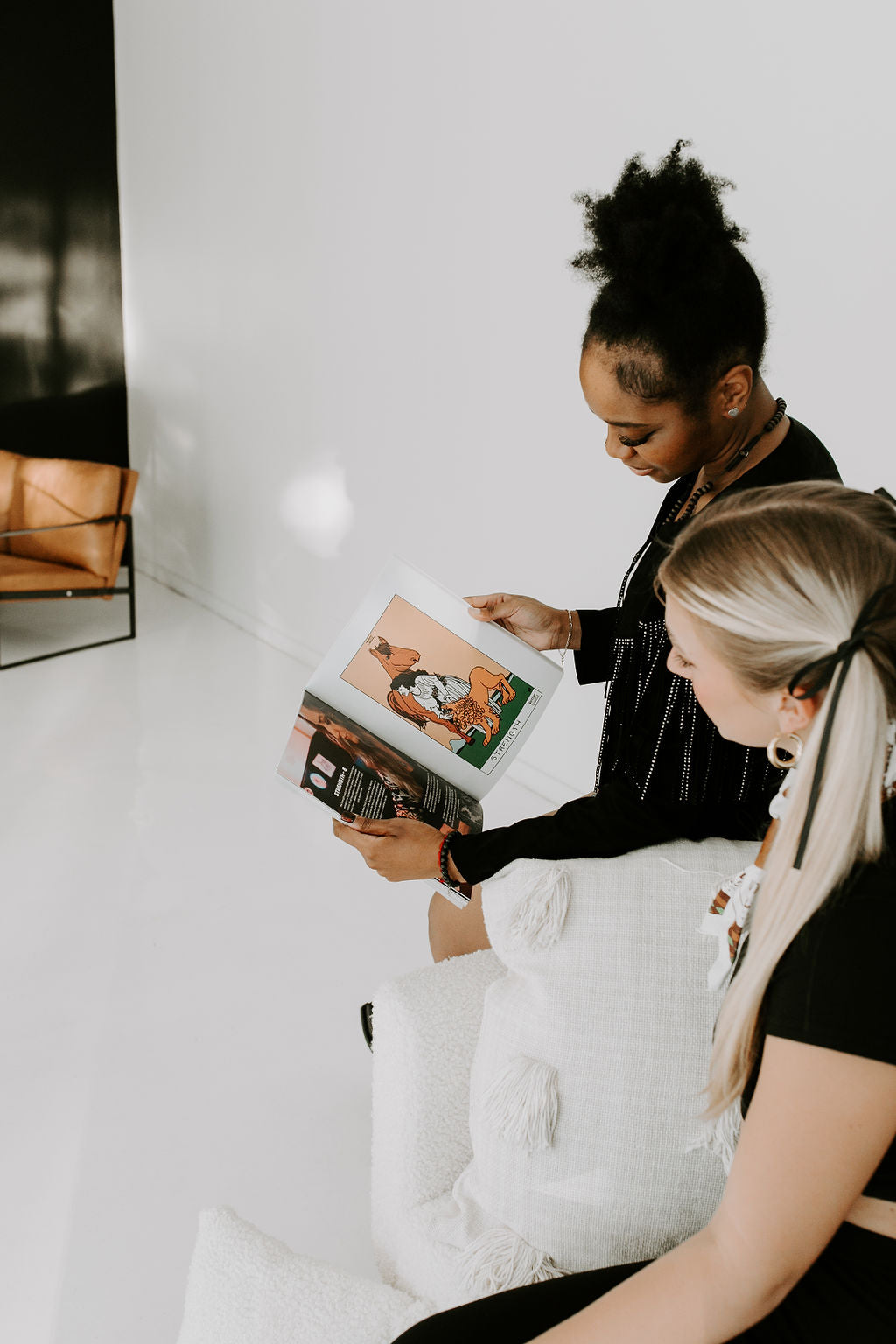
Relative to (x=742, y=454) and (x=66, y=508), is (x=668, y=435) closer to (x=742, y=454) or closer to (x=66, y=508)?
(x=742, y=454)

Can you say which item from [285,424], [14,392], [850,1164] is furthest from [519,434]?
[14,392]

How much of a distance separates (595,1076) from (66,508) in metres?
3.93

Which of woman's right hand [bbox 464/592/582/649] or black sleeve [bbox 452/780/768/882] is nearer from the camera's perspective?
black sleeve [bbox 452/780/768/882]

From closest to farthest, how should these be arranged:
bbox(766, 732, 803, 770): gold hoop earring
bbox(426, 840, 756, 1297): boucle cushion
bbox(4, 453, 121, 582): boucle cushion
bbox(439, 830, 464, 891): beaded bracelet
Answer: bbox(766, 732, 803, 770): gold hoop earring → bbox(426, 840, 756, 1297): boucle cushion → bbox(439, 830, 464, 891): beaded bracelet → bbox(4, 453, 121, 582): boucle cushion

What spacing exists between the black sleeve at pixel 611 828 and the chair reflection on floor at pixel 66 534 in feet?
10.7

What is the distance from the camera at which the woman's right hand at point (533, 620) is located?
1.65 m

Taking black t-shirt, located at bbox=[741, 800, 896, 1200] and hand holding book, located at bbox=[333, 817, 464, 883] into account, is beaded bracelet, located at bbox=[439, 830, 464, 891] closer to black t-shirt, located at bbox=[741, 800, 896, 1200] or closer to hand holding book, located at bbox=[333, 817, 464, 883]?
hand holding book, located at bbox=[333, 817, 464, 883]

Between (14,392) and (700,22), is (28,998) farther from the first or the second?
(14,392)

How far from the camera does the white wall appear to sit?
2.27m

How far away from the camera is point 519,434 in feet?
10.2

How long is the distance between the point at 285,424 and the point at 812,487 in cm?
356

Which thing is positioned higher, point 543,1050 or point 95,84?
point 95,84

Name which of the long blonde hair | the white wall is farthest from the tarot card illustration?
the white wall

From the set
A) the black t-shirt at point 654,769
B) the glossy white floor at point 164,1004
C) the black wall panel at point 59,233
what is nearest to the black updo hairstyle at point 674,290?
the black t-shirt at point 654,769
